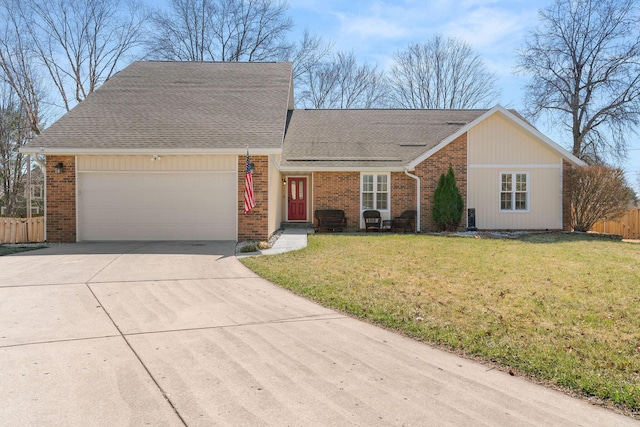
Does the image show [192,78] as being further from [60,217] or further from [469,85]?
[469,85]

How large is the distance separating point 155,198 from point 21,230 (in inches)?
165

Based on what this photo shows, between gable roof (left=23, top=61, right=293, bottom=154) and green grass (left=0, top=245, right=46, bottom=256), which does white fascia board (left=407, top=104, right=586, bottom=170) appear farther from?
green grass (left=0, top=245, right=46, bottom=256)

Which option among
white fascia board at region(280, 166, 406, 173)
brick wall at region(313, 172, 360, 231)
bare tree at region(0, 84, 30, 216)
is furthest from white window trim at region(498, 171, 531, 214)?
bare tree at region(0, 84, 30, 216)

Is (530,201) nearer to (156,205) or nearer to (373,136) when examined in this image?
(373,136)

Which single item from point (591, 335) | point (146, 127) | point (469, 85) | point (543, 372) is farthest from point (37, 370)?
point (469, 85)

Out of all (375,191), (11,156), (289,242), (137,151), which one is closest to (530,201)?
(375,191)

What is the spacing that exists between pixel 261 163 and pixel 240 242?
7.96ft

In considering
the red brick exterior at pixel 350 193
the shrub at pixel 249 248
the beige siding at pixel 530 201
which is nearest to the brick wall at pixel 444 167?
the beige siding at pixel 530 201

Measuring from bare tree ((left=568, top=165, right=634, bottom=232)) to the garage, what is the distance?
12.6m

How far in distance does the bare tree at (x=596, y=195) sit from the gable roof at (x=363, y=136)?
4.87 metres

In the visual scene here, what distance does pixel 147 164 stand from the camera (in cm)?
1330

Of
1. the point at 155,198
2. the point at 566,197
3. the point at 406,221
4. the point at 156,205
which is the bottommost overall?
the point at 406,221

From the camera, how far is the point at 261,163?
42.5 ft

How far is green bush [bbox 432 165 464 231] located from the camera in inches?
642
